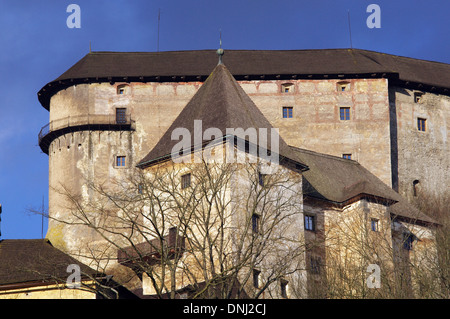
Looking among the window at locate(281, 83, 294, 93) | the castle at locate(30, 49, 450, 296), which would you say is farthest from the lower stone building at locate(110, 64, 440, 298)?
the window at locate(281, 83, 294, 93)

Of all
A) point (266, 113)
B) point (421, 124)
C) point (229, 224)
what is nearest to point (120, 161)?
point (266, 113)

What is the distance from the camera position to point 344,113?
5072cm

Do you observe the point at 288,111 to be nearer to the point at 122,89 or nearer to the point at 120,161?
the point at 122,89

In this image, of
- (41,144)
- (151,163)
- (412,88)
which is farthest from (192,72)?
→ (151,163)

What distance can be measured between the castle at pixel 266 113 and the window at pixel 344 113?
5 centimetres

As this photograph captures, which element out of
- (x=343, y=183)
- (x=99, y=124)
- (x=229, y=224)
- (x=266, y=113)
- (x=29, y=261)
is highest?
(x=266, y=113)

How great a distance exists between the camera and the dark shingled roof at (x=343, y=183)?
39406mm

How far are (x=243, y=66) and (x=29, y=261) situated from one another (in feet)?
75.3

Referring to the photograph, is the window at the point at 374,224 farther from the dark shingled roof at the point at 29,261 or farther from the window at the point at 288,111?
the window at the point at 288,111

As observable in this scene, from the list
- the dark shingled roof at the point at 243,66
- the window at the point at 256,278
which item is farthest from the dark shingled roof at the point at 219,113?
the dark shingled roof at the point at 243,66

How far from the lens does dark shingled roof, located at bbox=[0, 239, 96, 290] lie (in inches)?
1195

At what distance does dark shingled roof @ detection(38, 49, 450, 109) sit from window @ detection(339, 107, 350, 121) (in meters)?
2.00

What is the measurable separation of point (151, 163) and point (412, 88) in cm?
2198
